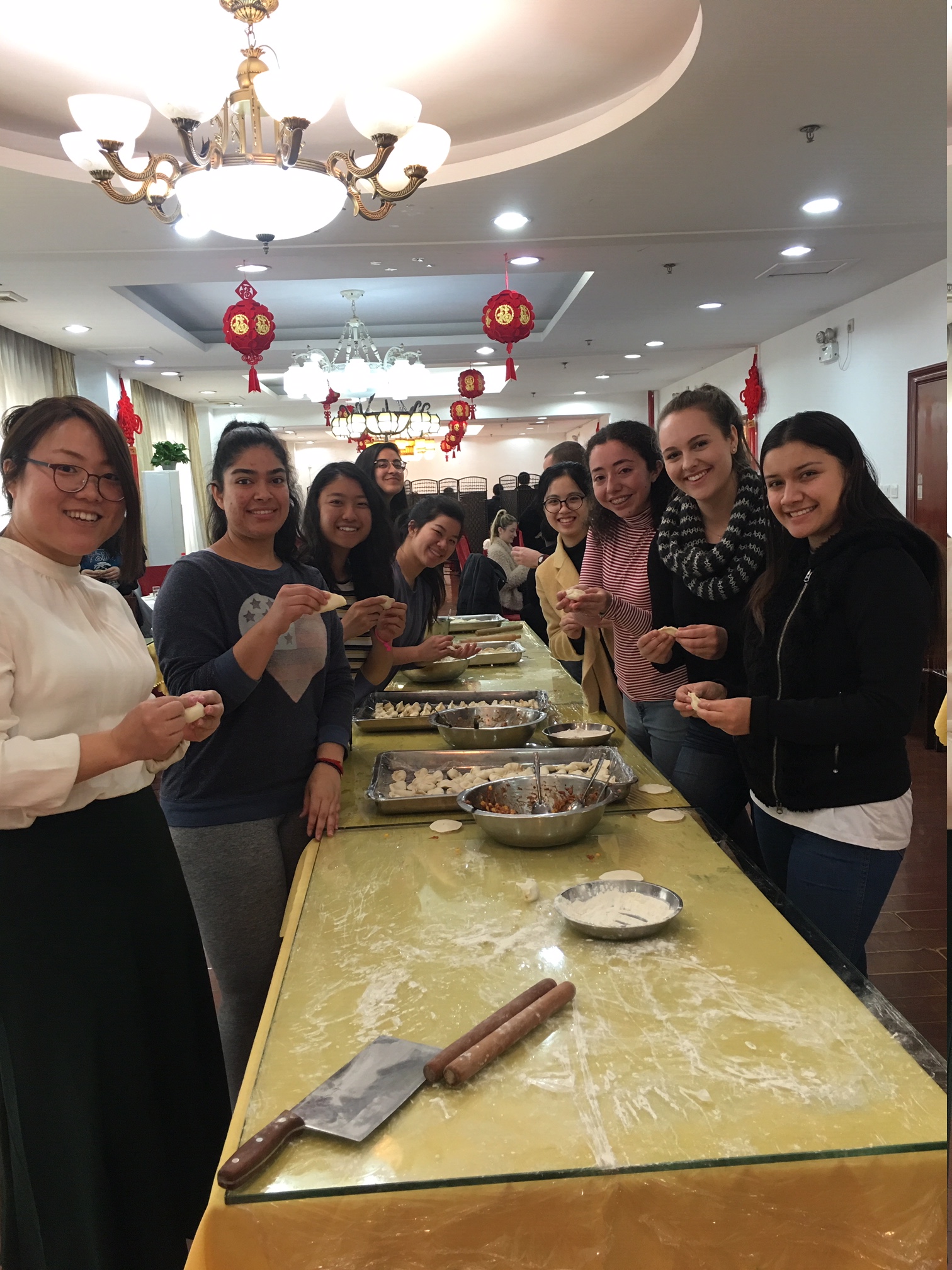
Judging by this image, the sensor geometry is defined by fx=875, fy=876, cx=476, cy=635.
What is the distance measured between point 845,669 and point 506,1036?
96 cm

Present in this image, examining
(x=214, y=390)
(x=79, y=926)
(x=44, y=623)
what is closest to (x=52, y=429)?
(x=44, y=623)

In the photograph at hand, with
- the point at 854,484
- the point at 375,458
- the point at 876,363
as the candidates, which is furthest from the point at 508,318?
the point at 876,363

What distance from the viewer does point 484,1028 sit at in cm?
108

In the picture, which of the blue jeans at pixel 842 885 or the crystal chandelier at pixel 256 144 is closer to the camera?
the blue jeans at pixel 842 885

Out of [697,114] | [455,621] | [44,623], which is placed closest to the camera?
[44,623]

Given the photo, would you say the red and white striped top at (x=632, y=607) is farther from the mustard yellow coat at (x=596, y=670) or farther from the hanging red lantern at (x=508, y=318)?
the hanging red lantern at (x=508, y=318)

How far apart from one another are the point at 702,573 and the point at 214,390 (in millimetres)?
10049

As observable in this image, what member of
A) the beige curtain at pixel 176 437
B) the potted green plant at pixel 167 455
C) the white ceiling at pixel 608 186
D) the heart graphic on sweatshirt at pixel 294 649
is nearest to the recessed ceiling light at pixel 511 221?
the white ceiling at pixel 608 186

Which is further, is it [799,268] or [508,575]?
[508,575]

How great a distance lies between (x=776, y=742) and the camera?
5.56 feet

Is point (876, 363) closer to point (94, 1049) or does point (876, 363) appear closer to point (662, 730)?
point (662, 730)

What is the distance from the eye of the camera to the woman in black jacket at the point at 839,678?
1.54m

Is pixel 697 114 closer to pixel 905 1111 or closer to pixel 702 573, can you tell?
pixel 702 573

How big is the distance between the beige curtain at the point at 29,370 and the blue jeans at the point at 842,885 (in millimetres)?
6884
